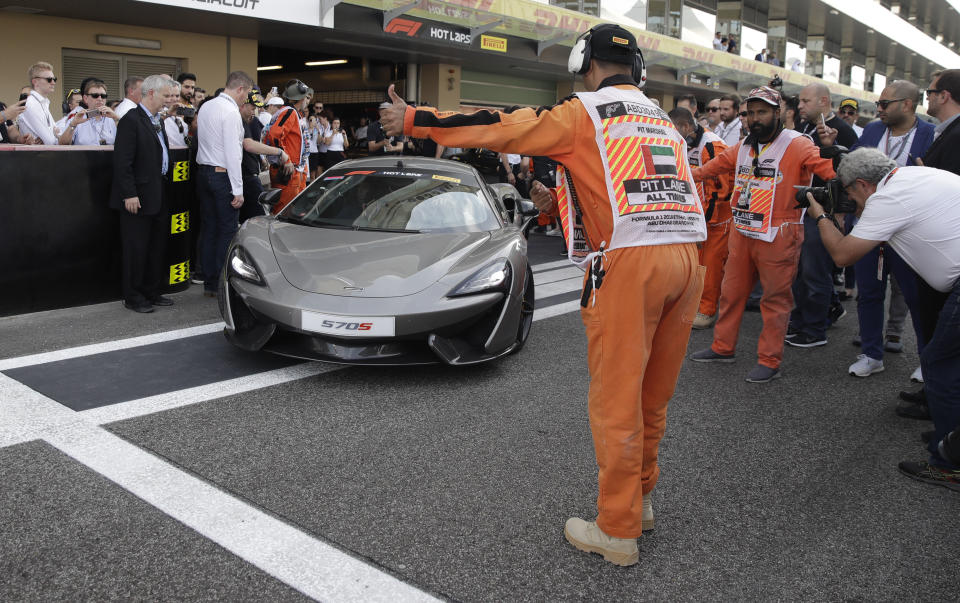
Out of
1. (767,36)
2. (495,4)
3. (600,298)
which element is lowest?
(600,298)

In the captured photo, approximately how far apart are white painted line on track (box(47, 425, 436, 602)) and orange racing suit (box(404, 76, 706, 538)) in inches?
32.0

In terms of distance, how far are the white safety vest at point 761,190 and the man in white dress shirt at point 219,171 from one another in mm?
4237

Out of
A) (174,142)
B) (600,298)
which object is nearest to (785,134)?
(600,298)

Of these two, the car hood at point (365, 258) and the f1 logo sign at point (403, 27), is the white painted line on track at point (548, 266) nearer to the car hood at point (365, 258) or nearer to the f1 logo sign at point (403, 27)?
the car hood at point (365, 258)

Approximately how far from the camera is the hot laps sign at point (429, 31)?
15.3 meters

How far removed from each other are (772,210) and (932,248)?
1429mm

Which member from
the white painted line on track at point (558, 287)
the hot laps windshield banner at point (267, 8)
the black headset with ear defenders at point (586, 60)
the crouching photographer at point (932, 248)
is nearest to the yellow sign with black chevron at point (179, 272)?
the white painted line on track at point (558, 287)

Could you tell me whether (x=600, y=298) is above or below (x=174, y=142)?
below

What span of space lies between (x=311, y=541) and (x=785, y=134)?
409cm

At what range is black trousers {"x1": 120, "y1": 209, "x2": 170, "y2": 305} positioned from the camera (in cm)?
618

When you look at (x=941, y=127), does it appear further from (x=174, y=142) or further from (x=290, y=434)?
(x=174, y=142)

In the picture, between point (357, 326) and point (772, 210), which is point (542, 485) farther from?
point (772, 210)

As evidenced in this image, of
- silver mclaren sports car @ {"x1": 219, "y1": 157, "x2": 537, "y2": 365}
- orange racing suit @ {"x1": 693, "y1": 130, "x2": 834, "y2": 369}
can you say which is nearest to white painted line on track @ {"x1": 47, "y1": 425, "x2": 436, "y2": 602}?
silver mclaren sports car @ {"x1": 219, "y1": 157, "x2": 537, "y2": 365}

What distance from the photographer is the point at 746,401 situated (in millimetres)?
4641
